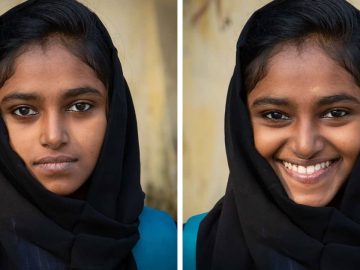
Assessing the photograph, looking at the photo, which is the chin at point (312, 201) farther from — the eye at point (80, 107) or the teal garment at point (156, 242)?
the eye at point (80, 107)

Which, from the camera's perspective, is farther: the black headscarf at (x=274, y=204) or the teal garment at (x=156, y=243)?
the teal garment at (x=156, y=243)

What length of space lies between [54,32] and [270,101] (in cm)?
58

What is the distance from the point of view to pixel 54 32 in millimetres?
1668

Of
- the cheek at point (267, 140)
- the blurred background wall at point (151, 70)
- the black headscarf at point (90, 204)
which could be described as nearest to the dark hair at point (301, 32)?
the cheek at point (267, 140)

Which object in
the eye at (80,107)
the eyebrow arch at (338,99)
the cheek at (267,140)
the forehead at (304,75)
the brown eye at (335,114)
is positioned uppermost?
the forehead at (304,75)

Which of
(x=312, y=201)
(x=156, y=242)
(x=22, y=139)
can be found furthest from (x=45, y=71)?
(x=312, y=201)

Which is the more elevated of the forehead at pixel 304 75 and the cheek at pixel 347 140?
the forehead at pixel 304 75

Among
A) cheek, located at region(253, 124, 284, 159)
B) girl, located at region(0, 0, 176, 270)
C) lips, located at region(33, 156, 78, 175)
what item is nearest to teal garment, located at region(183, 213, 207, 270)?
girl, located at region(0, 0, 176, 270)

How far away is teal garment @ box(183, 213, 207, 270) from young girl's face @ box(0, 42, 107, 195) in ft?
1.06

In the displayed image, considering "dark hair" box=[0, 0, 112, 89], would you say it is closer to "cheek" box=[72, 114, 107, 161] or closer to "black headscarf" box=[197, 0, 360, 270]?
"cheek" box=[72, 114, 107, 161]

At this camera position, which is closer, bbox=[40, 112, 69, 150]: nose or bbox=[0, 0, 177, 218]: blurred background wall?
bbox=[40, 112, 69, 150]: nose

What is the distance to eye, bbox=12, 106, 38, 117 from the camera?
164cm

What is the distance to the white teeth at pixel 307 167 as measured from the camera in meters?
1.62

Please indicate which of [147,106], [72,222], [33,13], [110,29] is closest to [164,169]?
[147,106]
